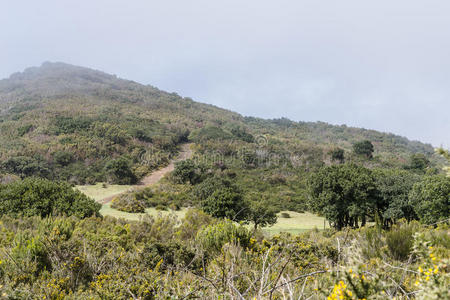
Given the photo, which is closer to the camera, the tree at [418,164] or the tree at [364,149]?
the tree at [418,164]

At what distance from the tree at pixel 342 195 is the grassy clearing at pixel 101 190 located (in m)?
14.6

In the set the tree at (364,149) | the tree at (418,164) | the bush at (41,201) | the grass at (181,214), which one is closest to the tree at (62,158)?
the grass at (181,214)

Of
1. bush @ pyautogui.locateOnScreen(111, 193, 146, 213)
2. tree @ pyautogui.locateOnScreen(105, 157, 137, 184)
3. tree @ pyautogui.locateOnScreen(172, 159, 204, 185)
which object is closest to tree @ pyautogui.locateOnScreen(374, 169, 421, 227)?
bush @ pyautogui.locateOnScreen(111, 193, 146, 213)

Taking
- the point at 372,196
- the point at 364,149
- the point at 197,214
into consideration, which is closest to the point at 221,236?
the point at 197,214

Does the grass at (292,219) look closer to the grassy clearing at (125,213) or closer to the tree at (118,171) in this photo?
the grassy clearing at (125,213)

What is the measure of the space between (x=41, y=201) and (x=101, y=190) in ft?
43.5

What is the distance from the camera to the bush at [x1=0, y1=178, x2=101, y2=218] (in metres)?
8.46

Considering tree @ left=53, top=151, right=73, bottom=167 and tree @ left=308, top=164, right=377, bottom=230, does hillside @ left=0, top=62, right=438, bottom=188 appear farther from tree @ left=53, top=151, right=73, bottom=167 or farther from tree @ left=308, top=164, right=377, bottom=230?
tree @ left=308, top=164, right=377, bottom=230

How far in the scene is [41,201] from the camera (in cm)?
876

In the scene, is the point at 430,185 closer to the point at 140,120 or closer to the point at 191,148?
the point at 191,148

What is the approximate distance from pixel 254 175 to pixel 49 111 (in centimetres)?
3419

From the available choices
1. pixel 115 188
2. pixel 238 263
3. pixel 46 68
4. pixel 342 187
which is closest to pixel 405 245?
A: pixel 238 263

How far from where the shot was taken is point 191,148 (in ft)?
130

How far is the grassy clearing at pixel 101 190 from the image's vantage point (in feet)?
64.2
